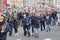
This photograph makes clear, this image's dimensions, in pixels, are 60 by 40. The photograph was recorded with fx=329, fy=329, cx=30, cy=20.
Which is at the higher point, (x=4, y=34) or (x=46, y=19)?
(x=4, y=34)

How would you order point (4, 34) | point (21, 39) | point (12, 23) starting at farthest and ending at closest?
point (12, 23) < point (21, 39) < point (4, 34)

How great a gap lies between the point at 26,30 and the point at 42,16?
2993 mm

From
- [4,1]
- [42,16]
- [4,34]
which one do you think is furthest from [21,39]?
[4,1]

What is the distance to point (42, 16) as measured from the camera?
75.5ft

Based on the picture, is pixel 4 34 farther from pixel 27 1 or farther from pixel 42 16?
pixel 27 1

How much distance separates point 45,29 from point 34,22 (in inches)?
208

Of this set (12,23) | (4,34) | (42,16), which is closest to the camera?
(4,34)

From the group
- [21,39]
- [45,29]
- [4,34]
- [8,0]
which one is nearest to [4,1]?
[8,0]

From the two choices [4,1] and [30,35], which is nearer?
[30,35]

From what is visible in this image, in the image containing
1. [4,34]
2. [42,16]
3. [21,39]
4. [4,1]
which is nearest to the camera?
[4,34]

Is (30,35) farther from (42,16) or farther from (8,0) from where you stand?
(8,0)

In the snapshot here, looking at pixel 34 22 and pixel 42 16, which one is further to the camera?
pixel 42 16

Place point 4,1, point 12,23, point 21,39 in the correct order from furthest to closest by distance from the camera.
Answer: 1. point 4,1
2. point 12,23
3. point 21,39

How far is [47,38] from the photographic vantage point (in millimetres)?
18938
